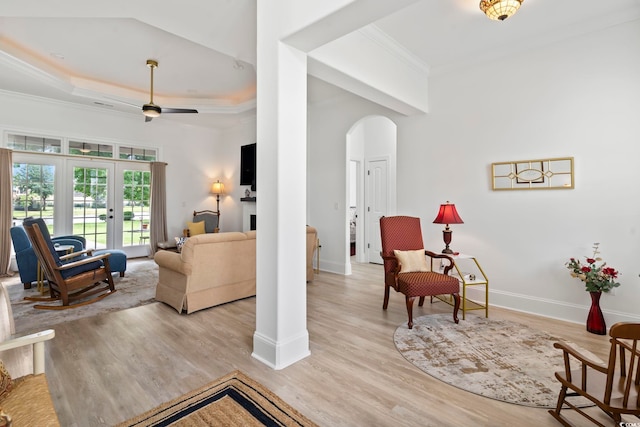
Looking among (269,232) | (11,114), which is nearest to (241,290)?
(269,232)

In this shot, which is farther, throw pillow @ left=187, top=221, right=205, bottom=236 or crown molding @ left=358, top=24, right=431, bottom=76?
throw pillow @ left=187, top=221, right=205, bottom=236

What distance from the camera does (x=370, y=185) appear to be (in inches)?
257

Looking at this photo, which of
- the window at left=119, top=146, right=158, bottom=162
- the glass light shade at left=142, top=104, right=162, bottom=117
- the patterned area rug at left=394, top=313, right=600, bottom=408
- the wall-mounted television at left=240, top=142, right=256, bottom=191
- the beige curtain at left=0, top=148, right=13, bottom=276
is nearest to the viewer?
the patterned area rug at left=394, top=313, right=600, bottom=408

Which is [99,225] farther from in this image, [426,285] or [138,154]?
[426,285]

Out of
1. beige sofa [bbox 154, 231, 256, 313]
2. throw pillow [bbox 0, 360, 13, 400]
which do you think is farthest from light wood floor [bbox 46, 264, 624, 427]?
throw pillow [bbox 0, 360, 13, 400]

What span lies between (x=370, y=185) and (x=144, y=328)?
4815 mm

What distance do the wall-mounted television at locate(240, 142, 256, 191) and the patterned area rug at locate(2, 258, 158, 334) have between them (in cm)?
269

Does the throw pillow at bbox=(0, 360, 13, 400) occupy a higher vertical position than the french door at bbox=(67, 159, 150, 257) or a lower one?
lower

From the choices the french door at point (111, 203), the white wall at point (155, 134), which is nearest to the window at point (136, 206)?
the french door at point (111, 203)

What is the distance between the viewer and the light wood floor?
1.82m

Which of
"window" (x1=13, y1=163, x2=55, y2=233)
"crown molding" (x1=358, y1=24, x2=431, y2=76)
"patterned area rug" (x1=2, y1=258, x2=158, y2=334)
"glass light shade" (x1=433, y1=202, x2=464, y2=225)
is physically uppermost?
"crown molding" (x1=358, y1=24, x2=431, y2=76)

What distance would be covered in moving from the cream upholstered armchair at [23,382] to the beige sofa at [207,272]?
1.66 m

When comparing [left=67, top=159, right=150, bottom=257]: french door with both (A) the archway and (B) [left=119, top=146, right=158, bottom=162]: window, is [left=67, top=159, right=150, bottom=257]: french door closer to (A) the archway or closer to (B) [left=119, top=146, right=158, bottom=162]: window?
(B) [left=119, top=146, right=158, bottom=162]: window

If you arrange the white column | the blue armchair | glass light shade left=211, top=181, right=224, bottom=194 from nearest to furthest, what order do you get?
the white column
the blue armchair
glass light shade left=211, top=181, right=224, bottom=194
